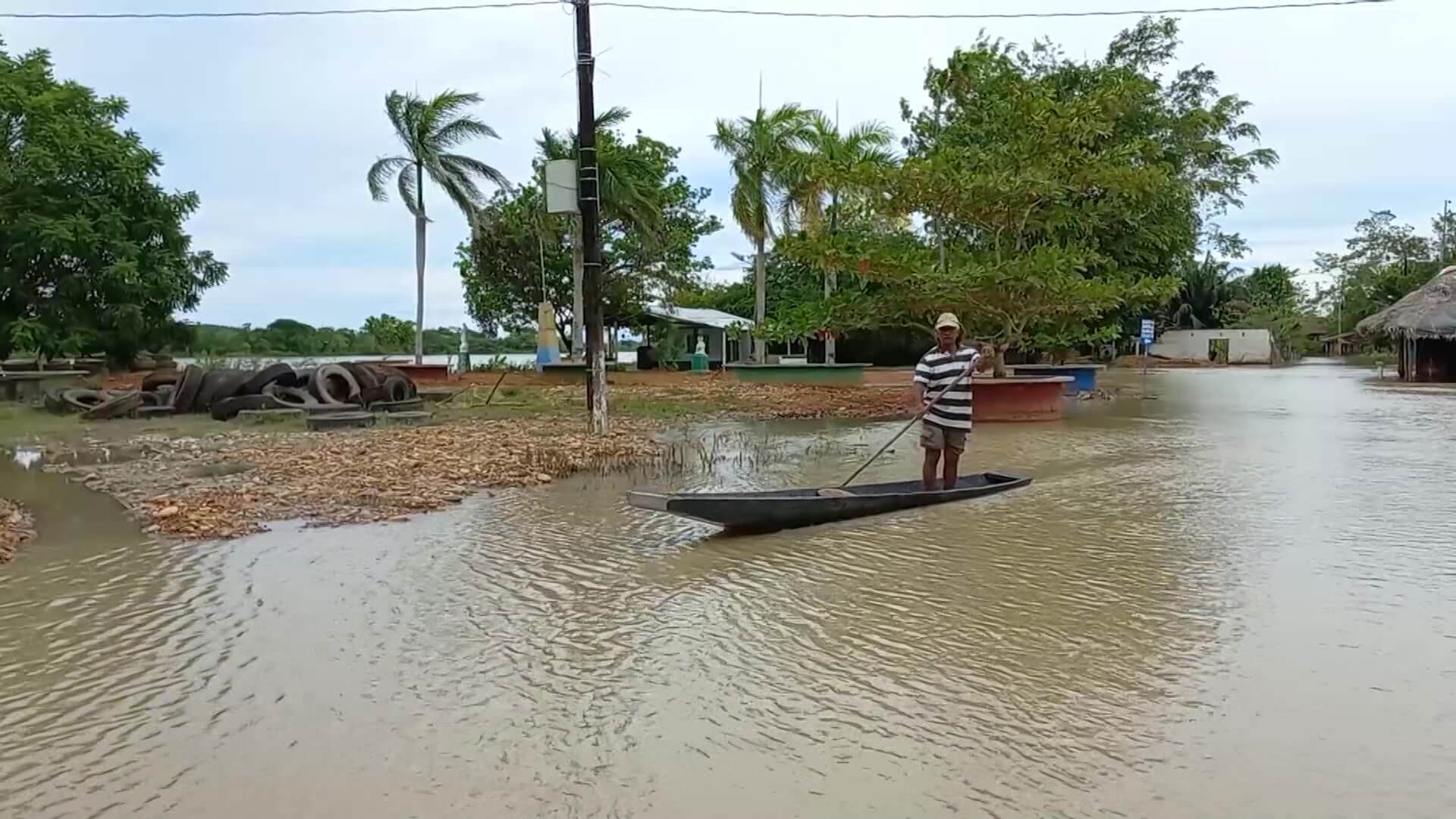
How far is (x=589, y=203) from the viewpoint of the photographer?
37.8ft

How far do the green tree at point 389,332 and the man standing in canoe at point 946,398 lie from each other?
120ft

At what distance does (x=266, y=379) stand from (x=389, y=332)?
92.7ft

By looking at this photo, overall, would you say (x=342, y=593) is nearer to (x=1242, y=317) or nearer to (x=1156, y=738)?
(x=1156, y=738)

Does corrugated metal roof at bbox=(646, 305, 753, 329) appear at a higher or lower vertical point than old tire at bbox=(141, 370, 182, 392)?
higher

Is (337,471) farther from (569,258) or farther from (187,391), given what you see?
(569,258)

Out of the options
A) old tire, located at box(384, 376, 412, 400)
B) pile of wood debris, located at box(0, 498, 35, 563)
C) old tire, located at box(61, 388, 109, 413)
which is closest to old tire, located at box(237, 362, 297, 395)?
old tire, located at box(384, 376, 412, 400)

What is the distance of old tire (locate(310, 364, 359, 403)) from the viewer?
15469 mm

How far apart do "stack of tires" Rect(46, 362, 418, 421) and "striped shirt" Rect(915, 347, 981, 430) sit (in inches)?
381

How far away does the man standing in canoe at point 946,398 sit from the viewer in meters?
8.05

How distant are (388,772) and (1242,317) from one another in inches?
2226

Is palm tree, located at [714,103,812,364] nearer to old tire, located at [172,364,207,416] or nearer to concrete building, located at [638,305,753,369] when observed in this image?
concrete building, located at [638,305,753,369]

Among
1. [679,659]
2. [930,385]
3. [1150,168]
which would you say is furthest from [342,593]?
[1150,168]

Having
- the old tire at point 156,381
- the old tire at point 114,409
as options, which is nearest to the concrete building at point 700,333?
the old tire at point 156,381

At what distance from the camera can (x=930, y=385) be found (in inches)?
321
